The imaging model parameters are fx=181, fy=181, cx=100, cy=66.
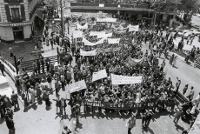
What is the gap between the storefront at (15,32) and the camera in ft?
90.6

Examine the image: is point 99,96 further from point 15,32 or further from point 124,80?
point 15,32

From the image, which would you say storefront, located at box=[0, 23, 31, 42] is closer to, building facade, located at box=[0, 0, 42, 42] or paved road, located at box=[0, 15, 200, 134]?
building facade, located at box=[0, 0, 42, 42]

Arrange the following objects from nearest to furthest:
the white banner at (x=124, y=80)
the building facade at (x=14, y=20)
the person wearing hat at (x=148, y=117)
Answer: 1. the person wearing hat at (x=148, y=117)
2. the white banner at (x=124, y=80)
3. the building facade at (x=14, y=20)

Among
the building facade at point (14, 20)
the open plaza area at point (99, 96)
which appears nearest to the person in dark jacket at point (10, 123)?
the open plaza area at point (99, 96)

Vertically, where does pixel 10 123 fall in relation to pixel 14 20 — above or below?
below

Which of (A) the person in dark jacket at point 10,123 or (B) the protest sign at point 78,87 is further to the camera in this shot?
(B) the protest sign at point 78,87

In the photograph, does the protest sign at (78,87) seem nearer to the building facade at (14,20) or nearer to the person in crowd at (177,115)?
the person in crowd at (177,115)

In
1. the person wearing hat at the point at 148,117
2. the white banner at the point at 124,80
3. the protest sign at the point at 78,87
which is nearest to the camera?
the person wearing hat at the point at 148,117

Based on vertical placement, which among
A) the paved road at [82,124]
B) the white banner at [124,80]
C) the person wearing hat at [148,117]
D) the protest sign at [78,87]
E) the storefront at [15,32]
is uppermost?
the storefront at [15,32]

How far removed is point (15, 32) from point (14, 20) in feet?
9.34

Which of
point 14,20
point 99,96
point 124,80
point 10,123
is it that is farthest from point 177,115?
point 14,20

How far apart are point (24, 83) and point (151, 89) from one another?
446 inches

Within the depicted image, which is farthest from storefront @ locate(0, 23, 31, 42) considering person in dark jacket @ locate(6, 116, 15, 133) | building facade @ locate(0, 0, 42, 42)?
person in dark jacket @ locate(6, 116, 15, 133)

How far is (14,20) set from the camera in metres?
27.4
